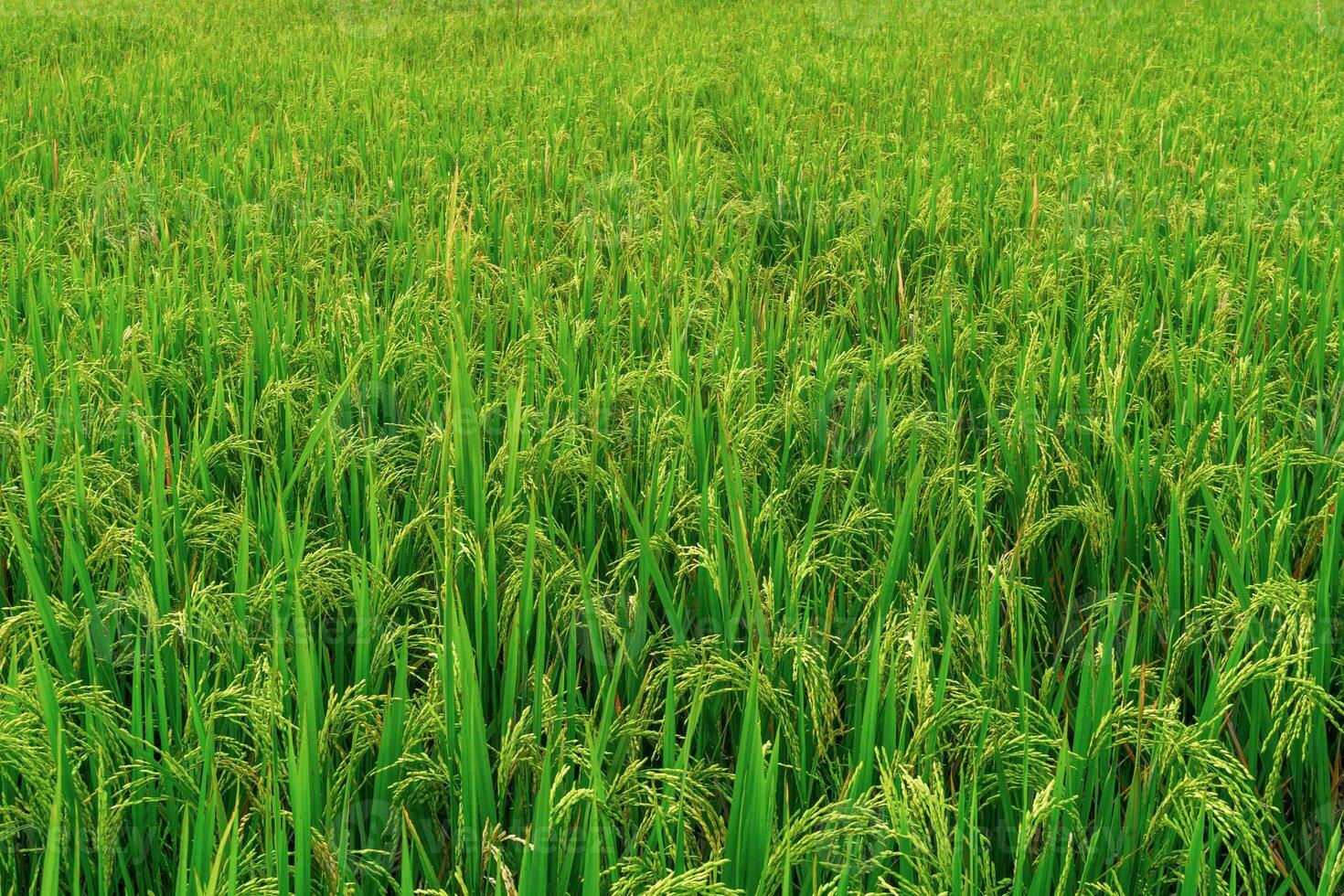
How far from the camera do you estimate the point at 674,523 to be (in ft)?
5.67

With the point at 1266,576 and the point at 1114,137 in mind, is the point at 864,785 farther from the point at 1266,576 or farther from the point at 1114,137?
the point at 1114,137

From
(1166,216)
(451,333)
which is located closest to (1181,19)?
(1166,216)

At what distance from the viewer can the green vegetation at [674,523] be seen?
A: 1099 mm

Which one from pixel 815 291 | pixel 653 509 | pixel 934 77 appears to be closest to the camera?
pixel 653 509

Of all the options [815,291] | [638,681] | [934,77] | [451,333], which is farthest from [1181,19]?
[638,681]

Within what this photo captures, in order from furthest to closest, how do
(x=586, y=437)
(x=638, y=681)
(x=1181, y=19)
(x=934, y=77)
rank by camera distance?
(x=1181, y=19), (x=934, y=77), (x=586, y=437), (x=638, y=681)

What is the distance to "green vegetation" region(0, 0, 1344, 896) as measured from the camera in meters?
1.10

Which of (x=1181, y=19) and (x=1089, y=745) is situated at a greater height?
(x=1181, y=19)

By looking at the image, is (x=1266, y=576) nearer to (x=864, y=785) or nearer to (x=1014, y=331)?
(x=864, y=785)

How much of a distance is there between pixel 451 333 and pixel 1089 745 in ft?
5.20

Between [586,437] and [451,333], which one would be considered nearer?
[586,437]

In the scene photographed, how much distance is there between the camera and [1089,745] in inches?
46.0

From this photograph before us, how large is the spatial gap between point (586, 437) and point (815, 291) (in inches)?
49.5

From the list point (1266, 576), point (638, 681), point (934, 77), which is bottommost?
point (638, 681)
